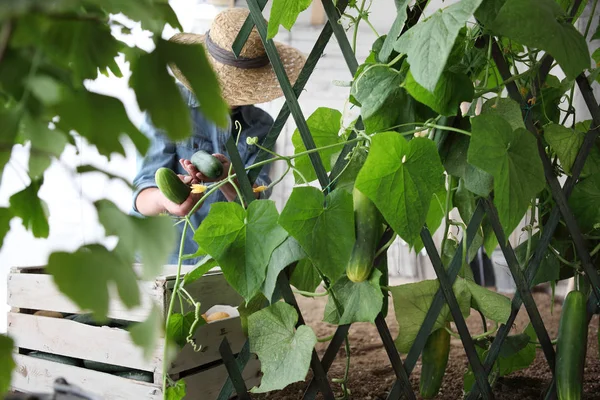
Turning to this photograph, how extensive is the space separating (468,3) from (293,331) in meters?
0.48

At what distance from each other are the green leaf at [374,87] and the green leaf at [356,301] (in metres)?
0.22

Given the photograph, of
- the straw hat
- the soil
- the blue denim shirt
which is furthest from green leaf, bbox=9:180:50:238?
the blue denim shirt

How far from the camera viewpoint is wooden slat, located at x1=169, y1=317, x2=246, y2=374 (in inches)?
38.9

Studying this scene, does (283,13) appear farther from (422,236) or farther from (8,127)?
(8,127)

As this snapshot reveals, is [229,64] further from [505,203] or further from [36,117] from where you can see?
[36,117]

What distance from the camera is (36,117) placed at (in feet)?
→ 0.86

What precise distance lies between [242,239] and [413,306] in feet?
0.95

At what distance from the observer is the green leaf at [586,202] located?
3.29 ft

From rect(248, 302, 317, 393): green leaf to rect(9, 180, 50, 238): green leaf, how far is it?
47cm

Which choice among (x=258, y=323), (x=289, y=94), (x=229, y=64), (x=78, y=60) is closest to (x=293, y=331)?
(x=258, y=323)

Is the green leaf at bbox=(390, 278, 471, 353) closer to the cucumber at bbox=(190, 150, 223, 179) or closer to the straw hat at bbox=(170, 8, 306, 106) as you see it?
the cucumber at bbox=(190, 150, 223, 179)

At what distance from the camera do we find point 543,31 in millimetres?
742

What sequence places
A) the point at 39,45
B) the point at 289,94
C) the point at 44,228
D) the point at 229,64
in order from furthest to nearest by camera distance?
the point at 229,64 < the point at 289,94 < the point at 44,228 < the point at 39,45

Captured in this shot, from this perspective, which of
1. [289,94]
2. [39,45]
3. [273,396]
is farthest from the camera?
[273,396]
